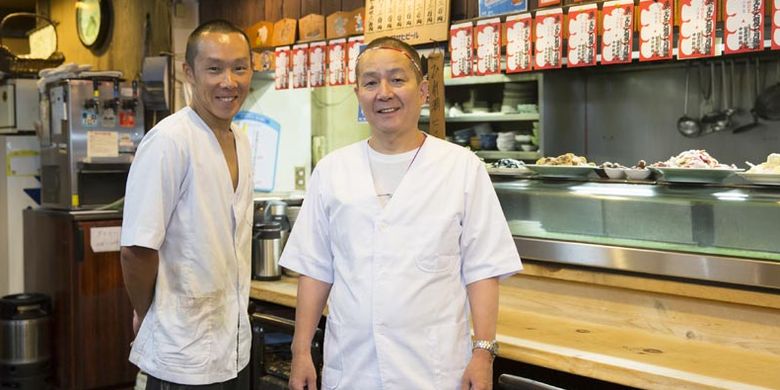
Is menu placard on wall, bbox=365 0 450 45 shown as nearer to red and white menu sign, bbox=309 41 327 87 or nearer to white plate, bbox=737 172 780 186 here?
red and white menu sign, bbox=309 41 327 87

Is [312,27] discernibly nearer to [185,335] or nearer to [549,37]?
[549,37]

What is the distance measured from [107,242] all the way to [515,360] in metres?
3.45

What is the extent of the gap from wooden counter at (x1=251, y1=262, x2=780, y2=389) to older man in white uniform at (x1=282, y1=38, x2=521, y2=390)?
18.4 inches

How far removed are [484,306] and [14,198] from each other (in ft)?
16.7

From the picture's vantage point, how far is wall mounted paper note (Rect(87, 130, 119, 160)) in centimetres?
547

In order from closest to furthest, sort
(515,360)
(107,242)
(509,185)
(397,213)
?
(397,213) < (515,360) < (509,185) < (107,242)

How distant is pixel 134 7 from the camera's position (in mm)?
6672

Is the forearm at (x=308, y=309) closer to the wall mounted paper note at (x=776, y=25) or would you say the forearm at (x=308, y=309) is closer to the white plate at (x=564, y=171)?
the white plate at (x=564, y=171)

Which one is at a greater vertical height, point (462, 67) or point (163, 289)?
point (462, 67)

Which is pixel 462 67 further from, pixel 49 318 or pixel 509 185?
pixel 49 318

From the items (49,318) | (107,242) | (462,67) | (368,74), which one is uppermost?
(462,67)

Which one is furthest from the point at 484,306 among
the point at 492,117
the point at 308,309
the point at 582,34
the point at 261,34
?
the point at 261,34

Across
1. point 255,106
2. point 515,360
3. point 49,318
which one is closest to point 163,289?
point 515,360

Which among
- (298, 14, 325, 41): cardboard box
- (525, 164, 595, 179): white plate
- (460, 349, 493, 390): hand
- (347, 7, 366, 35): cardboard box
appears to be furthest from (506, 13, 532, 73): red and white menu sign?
(460, 349, 493, 390): hand
